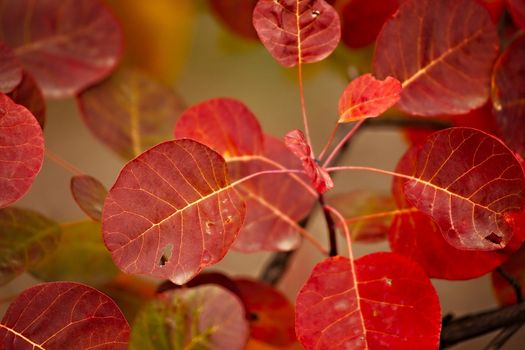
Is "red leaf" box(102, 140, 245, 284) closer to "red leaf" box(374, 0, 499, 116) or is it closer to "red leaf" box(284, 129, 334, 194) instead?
"red leaf" box(284, 129, 334, 194)

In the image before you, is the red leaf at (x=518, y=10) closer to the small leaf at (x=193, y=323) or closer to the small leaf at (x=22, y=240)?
the small leaf at (x=193, y=323)

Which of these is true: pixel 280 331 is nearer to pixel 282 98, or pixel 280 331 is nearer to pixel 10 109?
pixel 10 109

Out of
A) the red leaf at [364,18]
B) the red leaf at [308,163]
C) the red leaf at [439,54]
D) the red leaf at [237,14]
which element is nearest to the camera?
the red leaf at [308,163]

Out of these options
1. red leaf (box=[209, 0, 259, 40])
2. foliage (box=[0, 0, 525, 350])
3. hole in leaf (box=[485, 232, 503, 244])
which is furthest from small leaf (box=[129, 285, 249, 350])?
red leaf (box=[209, 0, 259, 40])

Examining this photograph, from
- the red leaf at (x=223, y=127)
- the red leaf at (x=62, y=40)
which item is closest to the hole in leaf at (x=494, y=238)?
the red leaf at (x=223, y=127)

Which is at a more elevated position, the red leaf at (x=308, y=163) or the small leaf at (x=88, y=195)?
the red leaf at (x=308, y=163)

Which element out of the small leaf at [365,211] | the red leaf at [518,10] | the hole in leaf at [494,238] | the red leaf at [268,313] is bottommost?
the red leaf at [268,313]

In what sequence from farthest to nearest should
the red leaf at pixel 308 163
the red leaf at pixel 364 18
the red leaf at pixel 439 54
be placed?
1. the red leaf at pixel 364 18
2. the red leaf at pixel 439 54
3. the red leaf at pixel 308 163
